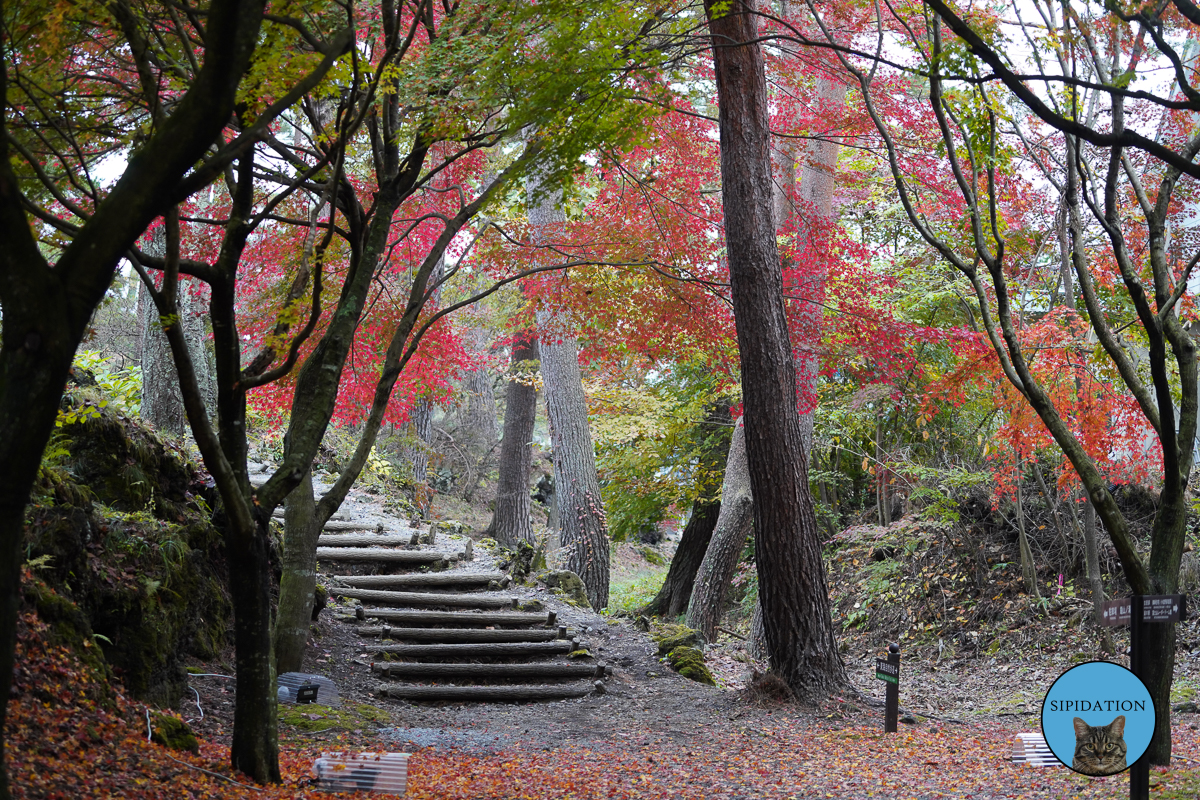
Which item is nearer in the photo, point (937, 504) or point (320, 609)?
point (320, 609)

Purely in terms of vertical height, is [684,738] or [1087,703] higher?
[1087,703]

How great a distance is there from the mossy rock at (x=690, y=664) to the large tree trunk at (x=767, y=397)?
174 centimetres

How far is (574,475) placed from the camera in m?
13.0

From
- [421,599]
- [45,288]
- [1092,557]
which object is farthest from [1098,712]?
[421,599]

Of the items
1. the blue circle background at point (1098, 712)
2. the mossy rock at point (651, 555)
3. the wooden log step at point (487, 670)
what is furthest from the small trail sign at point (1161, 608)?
the mossy rock at point (651, 555)

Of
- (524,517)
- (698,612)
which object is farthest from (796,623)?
(524,517)

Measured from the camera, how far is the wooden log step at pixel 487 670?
8.66 m

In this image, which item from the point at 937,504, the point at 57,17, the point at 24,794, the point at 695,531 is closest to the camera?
the point at 24,794

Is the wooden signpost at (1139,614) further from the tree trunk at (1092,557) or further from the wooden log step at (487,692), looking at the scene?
the wooden log step at (487,692)

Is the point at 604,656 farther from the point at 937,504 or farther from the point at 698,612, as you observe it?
the point at 937,504

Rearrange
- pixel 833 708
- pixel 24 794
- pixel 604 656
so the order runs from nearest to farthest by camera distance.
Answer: pixel 24 794, pixel 833 708, pixel 604 656

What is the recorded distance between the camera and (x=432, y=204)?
361 inches

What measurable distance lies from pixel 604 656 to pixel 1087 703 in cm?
689

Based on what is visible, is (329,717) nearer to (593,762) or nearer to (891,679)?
(593,762)
